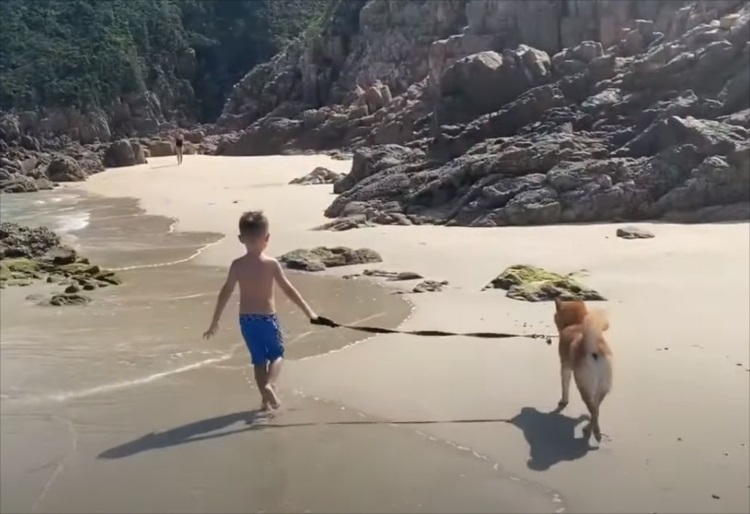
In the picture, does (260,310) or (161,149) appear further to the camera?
(161,149)

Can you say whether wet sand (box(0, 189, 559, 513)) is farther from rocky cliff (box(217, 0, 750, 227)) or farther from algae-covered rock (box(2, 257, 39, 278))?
rocky cliff (box(217, 0, 750, 227))

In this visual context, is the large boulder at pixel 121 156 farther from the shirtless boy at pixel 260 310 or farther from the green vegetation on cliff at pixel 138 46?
the shirtless boy at pixel 260 310

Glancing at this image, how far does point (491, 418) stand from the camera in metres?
5.41

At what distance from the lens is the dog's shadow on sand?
15.6 ft

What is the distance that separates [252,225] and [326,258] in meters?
6.52

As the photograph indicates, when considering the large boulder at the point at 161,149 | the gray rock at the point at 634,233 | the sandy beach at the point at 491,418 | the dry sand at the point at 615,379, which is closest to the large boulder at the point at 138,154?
the large boulder at the point at 161,149

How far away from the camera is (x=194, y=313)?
9211mm

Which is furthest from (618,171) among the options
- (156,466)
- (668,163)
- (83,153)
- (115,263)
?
(83,153)

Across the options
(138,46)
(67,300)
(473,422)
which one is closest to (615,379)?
(473,422)

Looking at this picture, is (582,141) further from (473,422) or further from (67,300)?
(473,422)

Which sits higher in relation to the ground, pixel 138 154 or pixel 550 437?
pixel 138 154

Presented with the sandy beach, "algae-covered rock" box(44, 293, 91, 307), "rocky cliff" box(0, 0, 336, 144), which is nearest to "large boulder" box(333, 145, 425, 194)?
the sandy beach

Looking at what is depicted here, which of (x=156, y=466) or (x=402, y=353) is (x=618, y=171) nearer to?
(x=402, y=353)

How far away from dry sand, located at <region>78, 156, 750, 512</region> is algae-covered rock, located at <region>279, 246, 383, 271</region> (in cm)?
42
